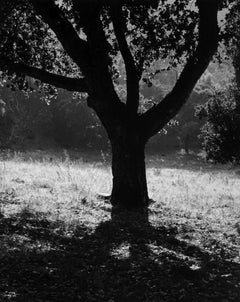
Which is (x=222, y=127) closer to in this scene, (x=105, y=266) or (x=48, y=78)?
(x=48, y=78)

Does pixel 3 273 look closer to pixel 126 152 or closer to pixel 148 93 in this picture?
pixel 126 152

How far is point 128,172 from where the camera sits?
11414 mm

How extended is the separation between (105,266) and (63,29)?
6.05m

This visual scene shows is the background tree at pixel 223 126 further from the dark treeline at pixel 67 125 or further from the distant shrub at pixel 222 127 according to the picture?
A: the dark treeline at pixel 67 125

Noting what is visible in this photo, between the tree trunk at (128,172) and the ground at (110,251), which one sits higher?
the tree trunk at (128,172)

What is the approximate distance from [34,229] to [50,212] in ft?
5.47

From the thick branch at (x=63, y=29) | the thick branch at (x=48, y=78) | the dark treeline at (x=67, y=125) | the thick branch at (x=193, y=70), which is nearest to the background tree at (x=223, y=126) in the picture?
the thick branch at (x=193, y=70)

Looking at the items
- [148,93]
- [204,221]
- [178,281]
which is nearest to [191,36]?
[204,221]

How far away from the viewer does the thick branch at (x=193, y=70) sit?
11250 millimetres

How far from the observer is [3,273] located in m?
5.96

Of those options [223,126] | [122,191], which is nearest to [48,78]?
[122,191]

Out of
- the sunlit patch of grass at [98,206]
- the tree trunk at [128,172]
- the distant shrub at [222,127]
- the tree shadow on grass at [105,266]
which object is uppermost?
the distant shrub at [222,127]

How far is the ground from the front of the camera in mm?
5844

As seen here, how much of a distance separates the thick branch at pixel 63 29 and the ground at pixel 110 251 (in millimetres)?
3562
